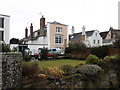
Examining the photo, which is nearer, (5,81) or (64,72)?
(5,81)

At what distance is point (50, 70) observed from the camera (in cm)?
923

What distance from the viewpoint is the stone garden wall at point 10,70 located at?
7.50 meters

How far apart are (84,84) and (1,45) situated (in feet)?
18.0

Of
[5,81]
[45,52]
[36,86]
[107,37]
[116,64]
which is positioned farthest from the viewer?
[107,37]

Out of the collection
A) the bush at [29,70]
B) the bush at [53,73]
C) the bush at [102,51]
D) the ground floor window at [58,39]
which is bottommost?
the bush at [53,73]

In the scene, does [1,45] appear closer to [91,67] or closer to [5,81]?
[5,81]

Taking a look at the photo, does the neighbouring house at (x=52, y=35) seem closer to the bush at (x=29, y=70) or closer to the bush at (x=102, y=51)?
the bush at (x=102, y=51)

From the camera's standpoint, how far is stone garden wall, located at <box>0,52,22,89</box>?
24.6 ft

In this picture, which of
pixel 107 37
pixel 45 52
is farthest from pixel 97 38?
pixel 45 52

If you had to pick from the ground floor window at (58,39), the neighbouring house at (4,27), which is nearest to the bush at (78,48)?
the ground floor window at (58,39)

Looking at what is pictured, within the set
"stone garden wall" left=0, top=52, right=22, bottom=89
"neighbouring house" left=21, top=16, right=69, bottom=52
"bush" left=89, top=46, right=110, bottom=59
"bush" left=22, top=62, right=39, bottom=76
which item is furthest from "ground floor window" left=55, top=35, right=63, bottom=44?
"stone garden wall" left=0, top=52, right=22, bottom=89

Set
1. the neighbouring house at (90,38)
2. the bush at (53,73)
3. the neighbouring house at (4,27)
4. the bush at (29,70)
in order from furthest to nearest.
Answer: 1. the neighbouring house at (90,38)
2. the neighbouring house at (4,27)
3. the bush at (53,73)
4. the bush at (29,70)

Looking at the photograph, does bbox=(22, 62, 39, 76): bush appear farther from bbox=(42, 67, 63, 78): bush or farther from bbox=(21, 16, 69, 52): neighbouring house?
bbox=(21, 16, 69, 52): neighbouring house

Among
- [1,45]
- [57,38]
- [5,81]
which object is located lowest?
[5,81]
